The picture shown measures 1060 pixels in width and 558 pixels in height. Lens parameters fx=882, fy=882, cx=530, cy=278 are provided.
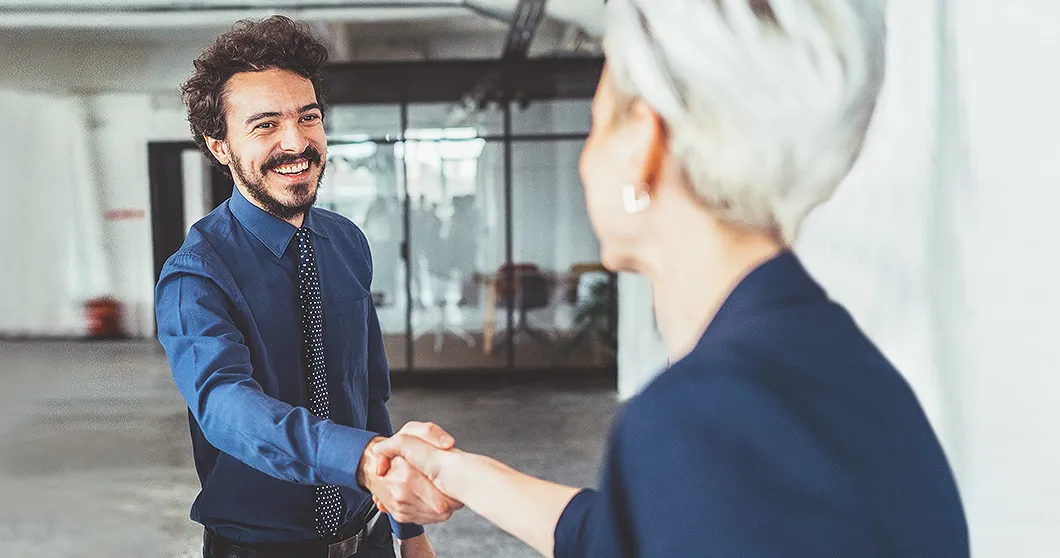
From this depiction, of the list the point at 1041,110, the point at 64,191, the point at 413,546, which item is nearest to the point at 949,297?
the point at 1041,110

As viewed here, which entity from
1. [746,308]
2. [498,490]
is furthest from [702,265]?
[498,490]

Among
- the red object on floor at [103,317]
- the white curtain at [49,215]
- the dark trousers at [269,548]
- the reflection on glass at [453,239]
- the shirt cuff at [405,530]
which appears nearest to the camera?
the dark trousers at [269,548]

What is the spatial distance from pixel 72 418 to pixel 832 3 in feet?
32.0

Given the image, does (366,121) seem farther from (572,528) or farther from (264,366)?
(572,528)

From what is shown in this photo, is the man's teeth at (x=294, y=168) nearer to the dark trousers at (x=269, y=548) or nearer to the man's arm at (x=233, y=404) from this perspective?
the man's arm at (x=233, y=404)

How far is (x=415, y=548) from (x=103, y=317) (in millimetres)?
12353

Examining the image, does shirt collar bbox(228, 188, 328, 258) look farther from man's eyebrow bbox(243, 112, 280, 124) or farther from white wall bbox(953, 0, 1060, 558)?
white wall bbox(953, 0, 1060, 558)

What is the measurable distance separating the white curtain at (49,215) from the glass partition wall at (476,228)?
5.69 meters

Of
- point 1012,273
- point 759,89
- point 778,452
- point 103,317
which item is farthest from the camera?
point 103,317

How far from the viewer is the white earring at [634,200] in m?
0.79

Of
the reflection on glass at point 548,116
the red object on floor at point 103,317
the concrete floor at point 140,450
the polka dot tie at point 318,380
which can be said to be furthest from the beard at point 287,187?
the red object on floor at point 103,317

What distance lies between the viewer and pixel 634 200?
0.80 meters

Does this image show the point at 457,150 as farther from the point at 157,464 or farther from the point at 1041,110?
the point at 1041,110

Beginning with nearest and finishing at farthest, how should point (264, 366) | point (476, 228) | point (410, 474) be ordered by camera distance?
point (410, 474) → point (264, 366) → point (476, 228)
